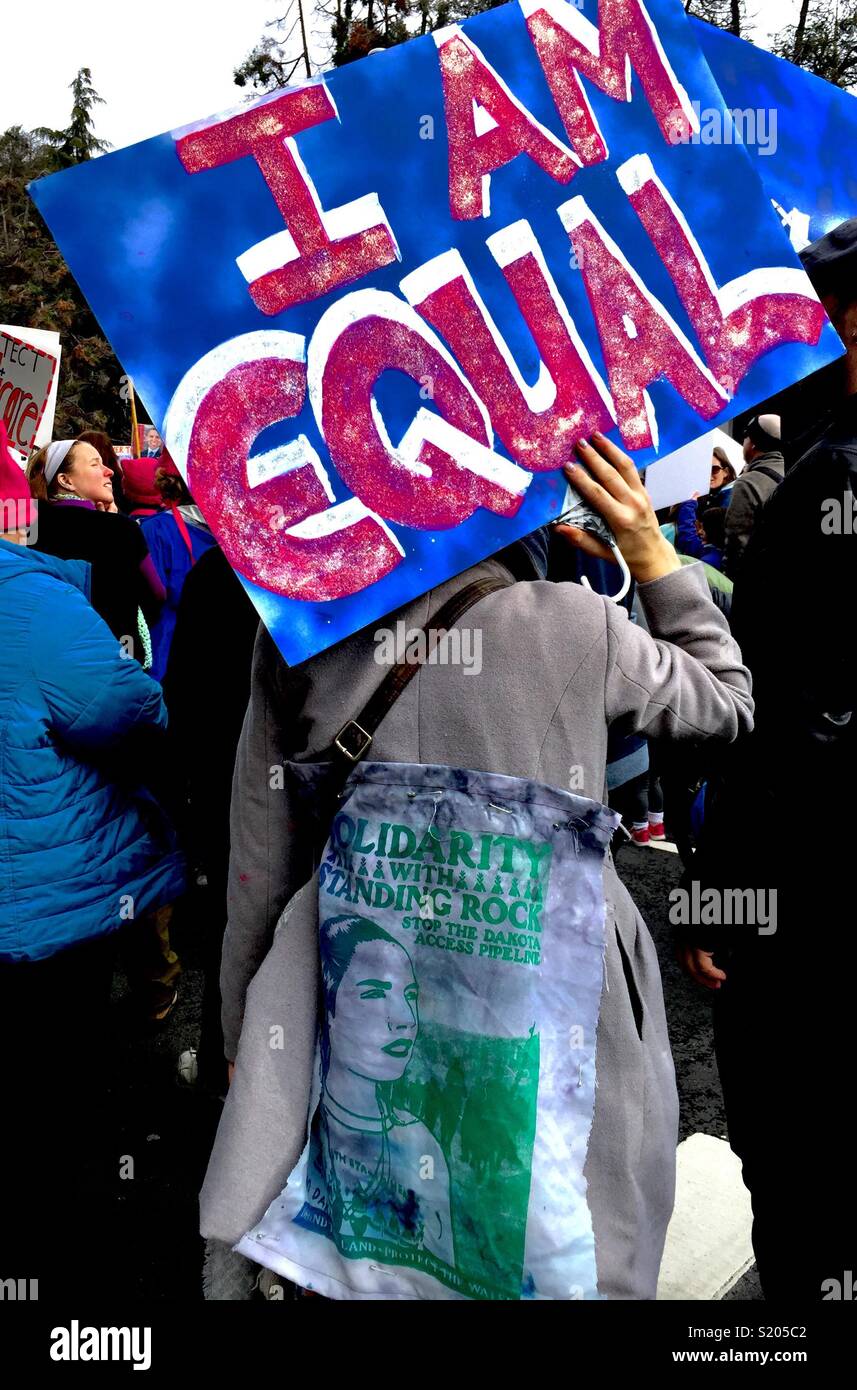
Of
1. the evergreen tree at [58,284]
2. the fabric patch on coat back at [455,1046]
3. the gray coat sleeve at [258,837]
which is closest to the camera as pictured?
the fabric patch on coat back at [455,1046]

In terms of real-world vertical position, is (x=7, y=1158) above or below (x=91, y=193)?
below

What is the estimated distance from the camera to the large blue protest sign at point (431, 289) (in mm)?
1441

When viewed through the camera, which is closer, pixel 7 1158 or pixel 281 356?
pixel 281 356

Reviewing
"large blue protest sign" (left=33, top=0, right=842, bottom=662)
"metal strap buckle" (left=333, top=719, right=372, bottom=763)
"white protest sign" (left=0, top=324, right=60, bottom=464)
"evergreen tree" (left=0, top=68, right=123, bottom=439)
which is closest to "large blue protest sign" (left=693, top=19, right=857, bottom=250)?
"large blue protest sign" (left=33, top=0, right=842, bottom=662)

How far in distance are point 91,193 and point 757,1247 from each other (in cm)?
204

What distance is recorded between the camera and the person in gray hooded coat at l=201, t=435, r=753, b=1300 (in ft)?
4.68

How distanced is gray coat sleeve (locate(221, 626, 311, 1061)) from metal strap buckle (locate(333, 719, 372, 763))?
0.65ft

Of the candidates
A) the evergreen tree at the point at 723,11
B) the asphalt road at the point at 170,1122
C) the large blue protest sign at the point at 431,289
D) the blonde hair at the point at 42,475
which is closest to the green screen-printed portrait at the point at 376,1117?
the large blue protest sign at the point at 431,289

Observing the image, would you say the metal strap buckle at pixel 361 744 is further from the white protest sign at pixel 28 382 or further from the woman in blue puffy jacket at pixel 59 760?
the white protest sign at pixel 28 382

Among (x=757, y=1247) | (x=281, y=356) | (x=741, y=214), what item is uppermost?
(x=741, y=214)

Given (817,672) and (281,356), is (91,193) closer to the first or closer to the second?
(281,356)

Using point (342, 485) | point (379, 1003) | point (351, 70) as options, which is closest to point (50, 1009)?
point (379, 1003)

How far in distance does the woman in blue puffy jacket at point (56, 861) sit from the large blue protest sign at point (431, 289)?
38.2 inches

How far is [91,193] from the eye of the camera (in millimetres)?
1406
